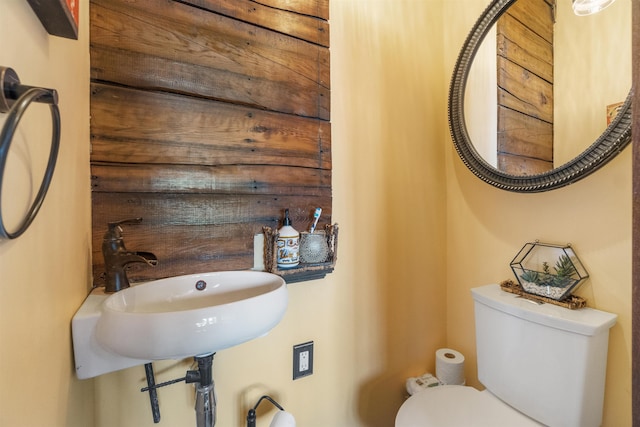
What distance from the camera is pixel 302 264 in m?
0.99

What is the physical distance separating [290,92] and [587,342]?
1.22 meters

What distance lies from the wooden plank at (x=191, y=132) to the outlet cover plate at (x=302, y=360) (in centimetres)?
68

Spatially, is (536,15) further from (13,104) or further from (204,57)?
(13,104)

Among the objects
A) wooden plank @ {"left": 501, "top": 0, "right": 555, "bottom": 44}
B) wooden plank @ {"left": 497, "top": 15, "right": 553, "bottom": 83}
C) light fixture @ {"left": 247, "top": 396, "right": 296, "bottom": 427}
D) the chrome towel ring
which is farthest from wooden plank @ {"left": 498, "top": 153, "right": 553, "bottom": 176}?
the chrome towel ring

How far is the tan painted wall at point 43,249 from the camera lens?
0.37m

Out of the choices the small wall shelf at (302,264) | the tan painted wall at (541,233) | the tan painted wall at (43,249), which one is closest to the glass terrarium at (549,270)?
the tan painted wall at (541,233)

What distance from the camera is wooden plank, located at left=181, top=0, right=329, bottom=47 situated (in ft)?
3.01

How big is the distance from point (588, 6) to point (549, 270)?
88cm

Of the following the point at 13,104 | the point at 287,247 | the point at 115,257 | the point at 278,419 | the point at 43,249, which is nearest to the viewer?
the point at 13,104

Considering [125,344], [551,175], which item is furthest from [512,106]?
[125,344]

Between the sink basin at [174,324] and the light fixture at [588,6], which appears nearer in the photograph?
the sink basin at [174,324]

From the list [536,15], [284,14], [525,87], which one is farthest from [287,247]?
[536,15]

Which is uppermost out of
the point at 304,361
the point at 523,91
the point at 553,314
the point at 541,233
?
the point at 523,91

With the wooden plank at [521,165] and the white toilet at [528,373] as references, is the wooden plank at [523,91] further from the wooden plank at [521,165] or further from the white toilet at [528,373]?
the white toilet at [528,373]
